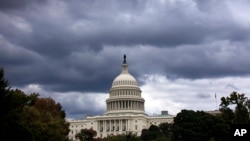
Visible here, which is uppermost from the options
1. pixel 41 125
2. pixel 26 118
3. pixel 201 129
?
pixel 201 129

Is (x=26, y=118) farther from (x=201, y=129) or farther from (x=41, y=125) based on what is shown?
(x=201, y=129)

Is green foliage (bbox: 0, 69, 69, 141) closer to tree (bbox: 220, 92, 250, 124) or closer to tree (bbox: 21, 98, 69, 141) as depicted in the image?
tree (bbox: 21, 98, 69, 141)

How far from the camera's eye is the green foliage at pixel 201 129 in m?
109

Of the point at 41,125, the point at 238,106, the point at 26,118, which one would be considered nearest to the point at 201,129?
the point at 238,106

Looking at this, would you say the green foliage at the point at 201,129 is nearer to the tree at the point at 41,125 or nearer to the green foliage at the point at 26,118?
the green foliage at the point at 26,118

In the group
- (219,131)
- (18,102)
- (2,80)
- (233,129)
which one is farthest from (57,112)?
(233,129)

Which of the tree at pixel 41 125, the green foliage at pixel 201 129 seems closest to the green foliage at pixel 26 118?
the tree at pixel 41 125

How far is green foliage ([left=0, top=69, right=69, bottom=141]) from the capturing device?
49688 mm

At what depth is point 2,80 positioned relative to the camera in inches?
2094

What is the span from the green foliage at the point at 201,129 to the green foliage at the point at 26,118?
2790cm

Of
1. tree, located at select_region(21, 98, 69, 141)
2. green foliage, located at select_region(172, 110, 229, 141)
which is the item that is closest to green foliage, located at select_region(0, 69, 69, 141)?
tree, located at select_region(21, 98, 69, 141)

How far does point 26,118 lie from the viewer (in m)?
73.2

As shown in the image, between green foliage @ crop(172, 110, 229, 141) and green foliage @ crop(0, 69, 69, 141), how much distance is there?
27.9 meters

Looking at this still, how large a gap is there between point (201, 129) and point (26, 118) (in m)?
49.7
